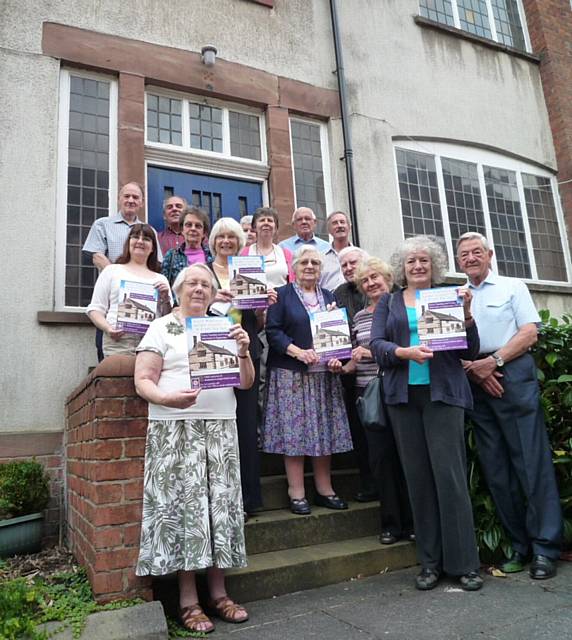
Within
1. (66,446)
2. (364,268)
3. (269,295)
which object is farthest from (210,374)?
(66,446)

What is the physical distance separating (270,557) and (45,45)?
18.4 ft

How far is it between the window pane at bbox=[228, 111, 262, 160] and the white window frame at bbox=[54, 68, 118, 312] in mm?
1498

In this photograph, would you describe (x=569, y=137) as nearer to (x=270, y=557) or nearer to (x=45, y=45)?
(x=45, y=45)

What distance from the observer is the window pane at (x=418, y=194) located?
8297 millimetres

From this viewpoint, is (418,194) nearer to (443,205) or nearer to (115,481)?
(443,205)

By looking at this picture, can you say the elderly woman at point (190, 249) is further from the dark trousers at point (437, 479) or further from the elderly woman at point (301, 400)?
the dark trousers at point (437, 479)

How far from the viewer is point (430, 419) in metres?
3.55

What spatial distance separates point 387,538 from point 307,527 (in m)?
0.57

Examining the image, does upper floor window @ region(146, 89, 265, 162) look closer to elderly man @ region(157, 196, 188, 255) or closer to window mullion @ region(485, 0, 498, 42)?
elderly man @ region(157, 196, 188, 255)

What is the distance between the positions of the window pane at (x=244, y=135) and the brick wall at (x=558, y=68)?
18.4 ft

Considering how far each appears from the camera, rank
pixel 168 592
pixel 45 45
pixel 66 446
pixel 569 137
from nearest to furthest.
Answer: pixel 168 592 < pixel 66 446 < pixel 45 45 < pixel 569 137

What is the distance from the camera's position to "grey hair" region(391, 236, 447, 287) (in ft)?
12.3

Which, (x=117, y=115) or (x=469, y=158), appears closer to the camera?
(x=117, y=115)

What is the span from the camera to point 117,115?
6.44 m
